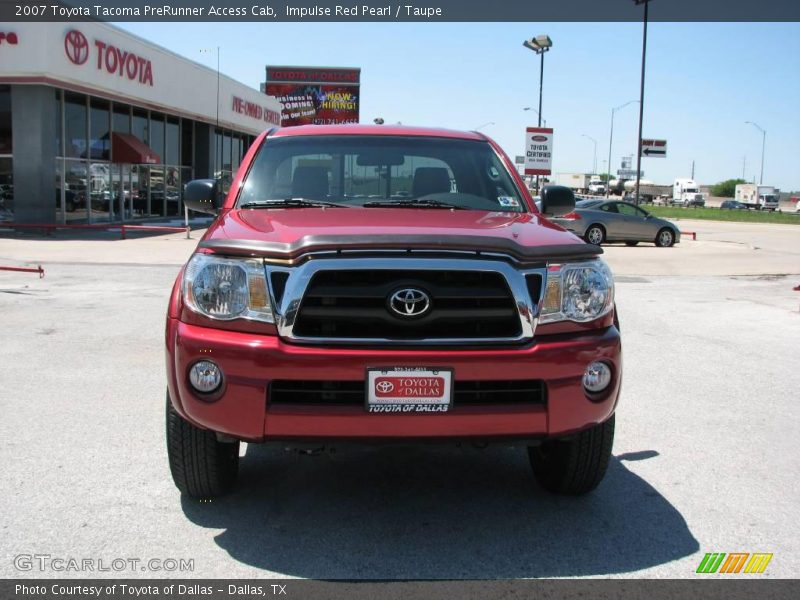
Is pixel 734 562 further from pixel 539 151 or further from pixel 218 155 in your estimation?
pixel 218 155

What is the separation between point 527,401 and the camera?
3.24 m

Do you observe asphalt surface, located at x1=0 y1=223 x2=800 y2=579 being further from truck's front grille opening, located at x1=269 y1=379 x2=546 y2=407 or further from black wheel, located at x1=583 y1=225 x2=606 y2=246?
black wheel, located at x1=583 y1=225 x2=606 y2=246

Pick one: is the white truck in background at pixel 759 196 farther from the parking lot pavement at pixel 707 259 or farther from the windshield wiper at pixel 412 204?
the windshield wiper at pixel 412 204

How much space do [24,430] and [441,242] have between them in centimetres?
311

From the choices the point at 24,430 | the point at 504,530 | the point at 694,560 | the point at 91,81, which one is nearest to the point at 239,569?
the point at 504,530

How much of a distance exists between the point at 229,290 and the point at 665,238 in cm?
2318

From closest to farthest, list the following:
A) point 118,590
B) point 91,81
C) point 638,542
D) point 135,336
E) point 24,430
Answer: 1. point 118,590
2. point 638,542
3. point 24,430
4. point 135,336
5. point 91,81

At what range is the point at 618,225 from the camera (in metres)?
24.2

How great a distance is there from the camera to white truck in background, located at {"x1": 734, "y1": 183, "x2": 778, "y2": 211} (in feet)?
309

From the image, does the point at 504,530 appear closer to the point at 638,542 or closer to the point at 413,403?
the point at 638,542

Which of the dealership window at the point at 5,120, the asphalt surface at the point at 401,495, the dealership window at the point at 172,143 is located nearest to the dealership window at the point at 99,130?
Answer: the dealership window at the point at 5,120

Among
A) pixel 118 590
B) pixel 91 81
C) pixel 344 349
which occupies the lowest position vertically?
pixel 118 590

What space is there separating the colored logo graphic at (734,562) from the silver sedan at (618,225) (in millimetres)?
20887

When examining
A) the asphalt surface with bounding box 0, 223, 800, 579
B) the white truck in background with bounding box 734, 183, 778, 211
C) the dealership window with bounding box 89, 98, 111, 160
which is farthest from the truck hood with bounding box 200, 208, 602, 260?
the white truck in background with bounding box 734, 183, 778, 211
